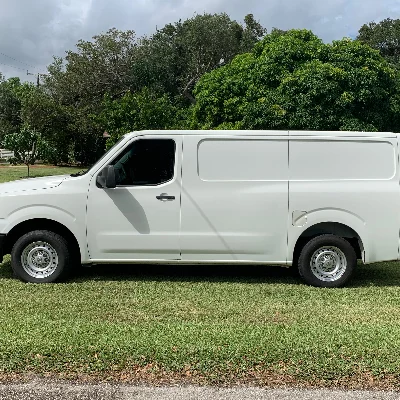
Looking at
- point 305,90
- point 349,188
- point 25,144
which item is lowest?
point 349,188

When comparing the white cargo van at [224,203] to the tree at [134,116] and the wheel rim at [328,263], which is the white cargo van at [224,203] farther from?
the tree at [134,116]

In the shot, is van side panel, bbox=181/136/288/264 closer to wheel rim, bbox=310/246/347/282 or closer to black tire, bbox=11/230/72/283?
wheel rim, bbox=310/246/347/282

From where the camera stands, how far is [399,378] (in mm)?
4012

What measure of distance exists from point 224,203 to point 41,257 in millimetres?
2459

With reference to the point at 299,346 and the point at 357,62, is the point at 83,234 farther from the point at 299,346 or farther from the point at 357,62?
the point at 357,62

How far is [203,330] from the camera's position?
4.79m

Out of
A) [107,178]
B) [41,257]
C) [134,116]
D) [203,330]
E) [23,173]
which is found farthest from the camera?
[23,173]

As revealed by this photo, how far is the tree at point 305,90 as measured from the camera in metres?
20.8

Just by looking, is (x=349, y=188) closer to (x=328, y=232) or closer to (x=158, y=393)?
(x=328, y=232)

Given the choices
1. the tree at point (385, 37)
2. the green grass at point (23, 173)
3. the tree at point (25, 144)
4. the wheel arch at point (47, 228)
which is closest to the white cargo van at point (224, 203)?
the wheel arch at point (47, 228)

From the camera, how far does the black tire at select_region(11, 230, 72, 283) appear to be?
6.62 meters

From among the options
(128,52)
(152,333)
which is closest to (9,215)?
(152,333)

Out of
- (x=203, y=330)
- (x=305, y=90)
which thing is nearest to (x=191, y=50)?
(x=305, y=90)

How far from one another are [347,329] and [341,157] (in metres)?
2.50
